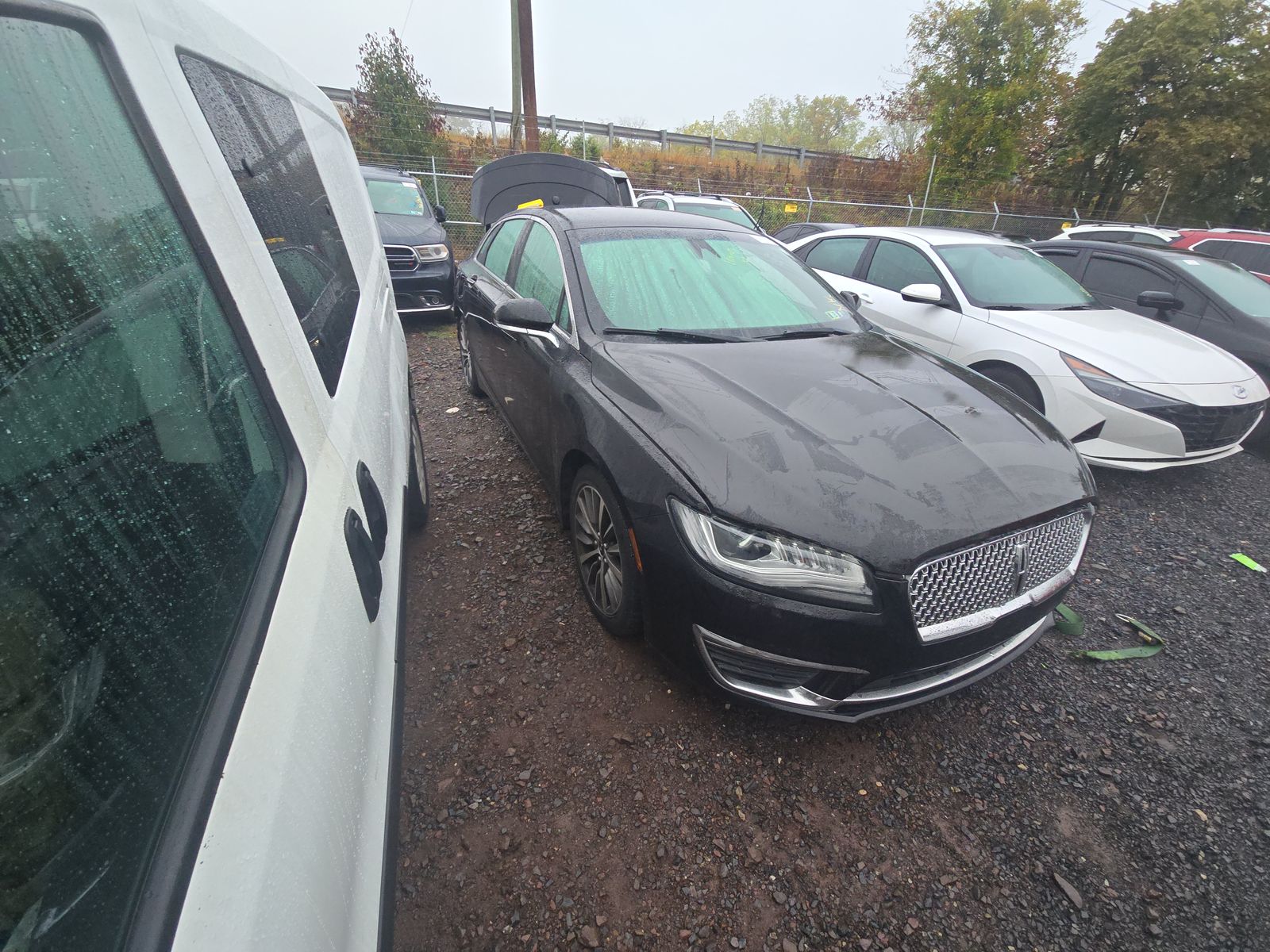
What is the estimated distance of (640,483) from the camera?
1.94 m

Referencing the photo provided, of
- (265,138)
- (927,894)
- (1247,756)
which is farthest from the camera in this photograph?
(1247,756)

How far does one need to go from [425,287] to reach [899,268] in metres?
5.05

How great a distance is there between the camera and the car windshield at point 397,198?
695 centimetres

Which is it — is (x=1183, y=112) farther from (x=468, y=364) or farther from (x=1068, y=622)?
(x=468, y=364)

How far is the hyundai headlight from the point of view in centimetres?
634

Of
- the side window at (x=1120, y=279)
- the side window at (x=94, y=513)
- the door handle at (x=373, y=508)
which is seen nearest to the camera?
the side window at (x=94, y=513)

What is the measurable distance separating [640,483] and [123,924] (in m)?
1.53

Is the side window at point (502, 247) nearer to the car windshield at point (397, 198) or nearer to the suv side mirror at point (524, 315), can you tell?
the suv side mirror at point (524, 315)

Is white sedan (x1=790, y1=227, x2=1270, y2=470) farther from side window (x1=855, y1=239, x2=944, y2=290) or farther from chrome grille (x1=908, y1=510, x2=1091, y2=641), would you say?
chrome grille (x1=908, y1=510, x2=1091, y2=641)

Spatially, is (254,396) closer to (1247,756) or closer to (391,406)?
(391,406)

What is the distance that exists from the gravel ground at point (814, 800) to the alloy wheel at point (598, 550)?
218 mm

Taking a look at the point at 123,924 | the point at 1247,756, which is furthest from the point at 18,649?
the point at 1247,756

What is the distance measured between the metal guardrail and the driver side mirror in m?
14.5

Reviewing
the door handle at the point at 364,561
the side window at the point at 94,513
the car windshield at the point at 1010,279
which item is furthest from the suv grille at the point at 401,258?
the side window at the point at 94,513
